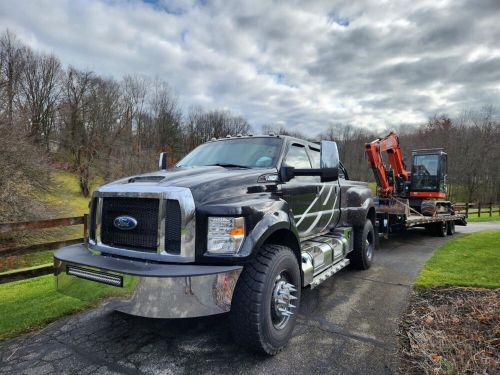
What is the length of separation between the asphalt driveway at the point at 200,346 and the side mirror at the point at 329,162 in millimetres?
1642

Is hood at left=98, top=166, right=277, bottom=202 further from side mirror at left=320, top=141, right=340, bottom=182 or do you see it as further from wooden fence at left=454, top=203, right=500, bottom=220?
wooden fence at left=454, top=203, right=500, bottom=220

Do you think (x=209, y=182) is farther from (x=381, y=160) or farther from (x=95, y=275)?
(x=381, y=160)

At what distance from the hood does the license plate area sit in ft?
2.52

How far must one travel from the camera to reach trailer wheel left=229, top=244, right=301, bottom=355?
2879mm

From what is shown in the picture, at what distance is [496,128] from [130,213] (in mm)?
55701

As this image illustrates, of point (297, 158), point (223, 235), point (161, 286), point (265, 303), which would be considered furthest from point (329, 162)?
point (161, 286)

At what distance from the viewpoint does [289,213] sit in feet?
11.7

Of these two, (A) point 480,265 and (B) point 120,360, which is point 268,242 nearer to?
(B) point 120,360

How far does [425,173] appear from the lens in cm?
1298

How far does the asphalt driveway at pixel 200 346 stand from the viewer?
2.89 m

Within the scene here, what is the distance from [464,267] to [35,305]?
6.84 m

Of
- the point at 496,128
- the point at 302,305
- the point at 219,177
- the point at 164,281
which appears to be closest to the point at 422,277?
the point at 302,305

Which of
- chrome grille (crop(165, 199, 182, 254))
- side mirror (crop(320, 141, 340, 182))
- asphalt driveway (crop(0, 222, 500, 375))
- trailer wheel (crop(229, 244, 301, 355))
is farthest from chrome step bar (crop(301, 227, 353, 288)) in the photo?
chrome grille (crop(165, 199, 182, 254))

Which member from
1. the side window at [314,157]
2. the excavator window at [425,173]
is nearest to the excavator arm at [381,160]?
the excavator window at [425,173]
